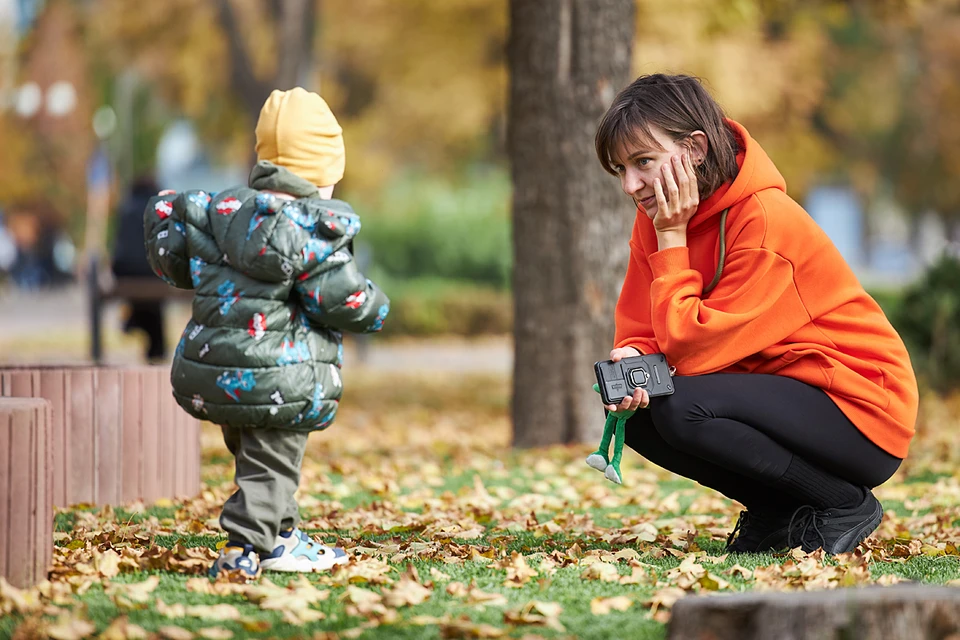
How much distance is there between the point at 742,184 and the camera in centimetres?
380

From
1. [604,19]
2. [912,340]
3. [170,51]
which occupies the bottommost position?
[912,340]

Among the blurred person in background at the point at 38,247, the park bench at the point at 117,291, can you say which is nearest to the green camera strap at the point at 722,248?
the park bench at the point at 117,291

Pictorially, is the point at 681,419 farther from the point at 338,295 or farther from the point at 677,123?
the point at 338,295

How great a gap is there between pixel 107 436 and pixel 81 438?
11 centimetres

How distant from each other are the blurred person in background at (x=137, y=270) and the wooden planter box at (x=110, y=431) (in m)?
6.79

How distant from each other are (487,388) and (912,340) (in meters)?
4.47

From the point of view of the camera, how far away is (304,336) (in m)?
3.52

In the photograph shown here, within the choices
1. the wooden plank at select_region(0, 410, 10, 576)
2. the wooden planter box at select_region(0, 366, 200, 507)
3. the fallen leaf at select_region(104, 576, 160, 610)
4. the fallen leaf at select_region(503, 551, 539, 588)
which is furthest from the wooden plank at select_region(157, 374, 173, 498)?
the fallen leaf at select_region(503, 551, 539, 588)

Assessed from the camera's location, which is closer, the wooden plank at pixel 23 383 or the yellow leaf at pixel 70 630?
the yellow leaf at pixel 70 630

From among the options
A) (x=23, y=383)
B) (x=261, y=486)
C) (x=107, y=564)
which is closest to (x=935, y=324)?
(x=23, y=383)

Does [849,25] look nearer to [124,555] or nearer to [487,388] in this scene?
[487,388]

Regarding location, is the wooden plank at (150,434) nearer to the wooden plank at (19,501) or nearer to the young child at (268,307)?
the young child at (268,307)

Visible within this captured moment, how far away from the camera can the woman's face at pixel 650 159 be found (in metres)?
3.79

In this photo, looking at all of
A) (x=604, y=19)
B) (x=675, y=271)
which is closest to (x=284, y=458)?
(x=675, y=271)
